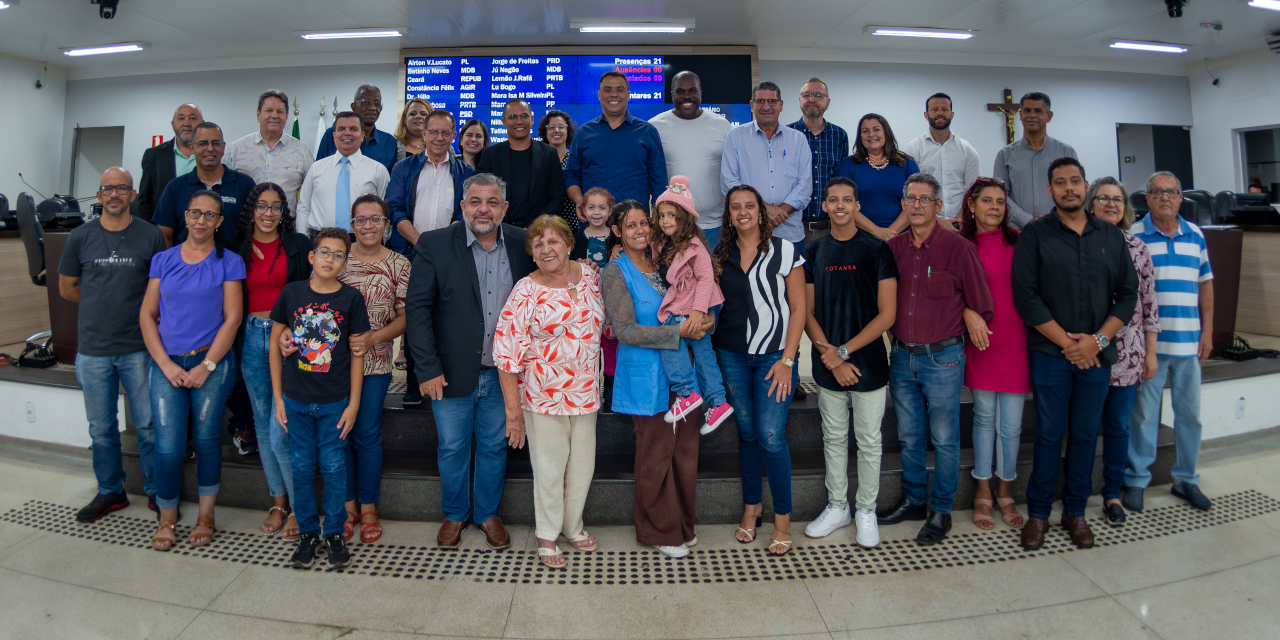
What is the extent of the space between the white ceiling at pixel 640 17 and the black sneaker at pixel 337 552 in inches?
218

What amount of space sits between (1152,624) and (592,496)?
2.17 meters

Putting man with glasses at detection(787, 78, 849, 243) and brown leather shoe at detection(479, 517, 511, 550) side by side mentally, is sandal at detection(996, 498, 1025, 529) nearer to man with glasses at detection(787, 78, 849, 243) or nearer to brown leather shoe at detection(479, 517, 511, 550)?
man with glasses at detection(787, 78, 849, 243)

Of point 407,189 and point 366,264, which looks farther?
point 407,189

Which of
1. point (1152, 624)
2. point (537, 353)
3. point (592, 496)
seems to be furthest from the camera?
point (592, 496)

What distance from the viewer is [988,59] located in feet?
26.9

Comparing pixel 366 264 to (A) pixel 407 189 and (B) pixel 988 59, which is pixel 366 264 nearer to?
(A) pixel 407 189

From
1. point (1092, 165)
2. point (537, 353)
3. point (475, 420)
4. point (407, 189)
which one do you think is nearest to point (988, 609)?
point (537, 353)

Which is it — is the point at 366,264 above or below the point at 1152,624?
above

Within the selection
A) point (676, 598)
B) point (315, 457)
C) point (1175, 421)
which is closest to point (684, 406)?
point (676, 598)

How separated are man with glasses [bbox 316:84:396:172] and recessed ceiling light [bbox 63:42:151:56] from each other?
234 inches

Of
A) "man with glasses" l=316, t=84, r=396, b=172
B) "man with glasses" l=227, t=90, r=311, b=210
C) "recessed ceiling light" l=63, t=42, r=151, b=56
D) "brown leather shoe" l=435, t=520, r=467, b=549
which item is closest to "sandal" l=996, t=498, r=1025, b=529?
"brown leather shoe" l=435, t=520, r=467, b=549

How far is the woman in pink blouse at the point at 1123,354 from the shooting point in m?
2.68

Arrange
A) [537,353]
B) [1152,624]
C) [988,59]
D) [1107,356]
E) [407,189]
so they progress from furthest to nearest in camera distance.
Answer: [988,59] < [407,189] < [1107,356] < [537,353] < [1152,624]

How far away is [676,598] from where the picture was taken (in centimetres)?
223
